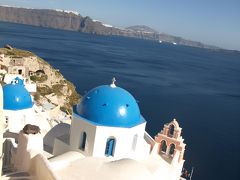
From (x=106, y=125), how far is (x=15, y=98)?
30.2 ft

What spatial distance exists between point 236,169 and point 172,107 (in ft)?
94.5

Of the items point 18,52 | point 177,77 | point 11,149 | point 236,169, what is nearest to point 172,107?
point 236,169

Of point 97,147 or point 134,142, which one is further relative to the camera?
point 134,142

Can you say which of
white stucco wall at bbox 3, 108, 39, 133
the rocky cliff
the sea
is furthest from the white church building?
the rocky cliff

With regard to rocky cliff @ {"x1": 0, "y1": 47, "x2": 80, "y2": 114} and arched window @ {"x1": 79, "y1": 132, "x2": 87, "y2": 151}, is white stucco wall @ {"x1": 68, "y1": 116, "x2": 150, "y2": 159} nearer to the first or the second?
arched window @ {"x1": 79, "y1": 132, "x2": 87, "y2": 151}

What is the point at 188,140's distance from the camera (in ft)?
177

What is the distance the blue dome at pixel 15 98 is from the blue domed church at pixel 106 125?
687 centimetres

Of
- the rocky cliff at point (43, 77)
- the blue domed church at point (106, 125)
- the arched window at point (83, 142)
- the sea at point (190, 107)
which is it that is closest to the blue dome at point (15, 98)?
the blue domed church at point (106, 125)

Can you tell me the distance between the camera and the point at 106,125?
18.1 meters

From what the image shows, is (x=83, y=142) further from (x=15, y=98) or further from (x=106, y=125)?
(x=15, y=98)

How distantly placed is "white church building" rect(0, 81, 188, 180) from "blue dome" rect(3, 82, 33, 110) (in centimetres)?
463

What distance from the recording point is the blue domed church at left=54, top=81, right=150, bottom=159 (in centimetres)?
1822

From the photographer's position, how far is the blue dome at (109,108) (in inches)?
718

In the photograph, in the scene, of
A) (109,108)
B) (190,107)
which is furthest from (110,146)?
(190,107)
